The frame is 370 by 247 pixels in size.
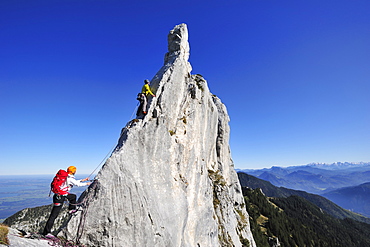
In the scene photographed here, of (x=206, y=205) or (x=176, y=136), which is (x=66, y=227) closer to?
(x=176, y=136)

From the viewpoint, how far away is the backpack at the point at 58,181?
1218 cm

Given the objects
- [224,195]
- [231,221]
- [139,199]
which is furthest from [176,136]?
[231,221]

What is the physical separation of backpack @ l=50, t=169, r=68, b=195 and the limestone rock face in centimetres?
279

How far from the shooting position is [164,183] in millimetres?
19266

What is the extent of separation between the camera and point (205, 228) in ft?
79.8

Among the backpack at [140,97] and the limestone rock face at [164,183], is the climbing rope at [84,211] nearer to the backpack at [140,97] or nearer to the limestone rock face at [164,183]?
the limestone rock face at [164,183]

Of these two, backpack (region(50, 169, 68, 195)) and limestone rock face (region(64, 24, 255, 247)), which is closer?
backpack (region(50, 169, 68, 195))

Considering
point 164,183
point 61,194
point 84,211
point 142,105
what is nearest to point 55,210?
point 61,194

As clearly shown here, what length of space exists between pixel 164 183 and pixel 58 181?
31.4 ft

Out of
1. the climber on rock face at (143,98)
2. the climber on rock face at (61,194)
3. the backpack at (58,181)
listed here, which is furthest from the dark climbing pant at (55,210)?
the climber on rock face at (143,98)

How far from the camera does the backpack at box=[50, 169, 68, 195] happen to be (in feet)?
39.9

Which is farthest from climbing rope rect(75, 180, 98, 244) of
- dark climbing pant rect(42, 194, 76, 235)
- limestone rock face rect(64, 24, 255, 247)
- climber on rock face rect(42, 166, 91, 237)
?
dark climbing pant rect(42, 194, 76, 235)

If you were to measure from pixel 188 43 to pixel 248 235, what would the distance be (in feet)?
134

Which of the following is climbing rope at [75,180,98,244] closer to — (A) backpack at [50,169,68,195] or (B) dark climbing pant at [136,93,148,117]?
(A) backpack at [50,169,68,195]
